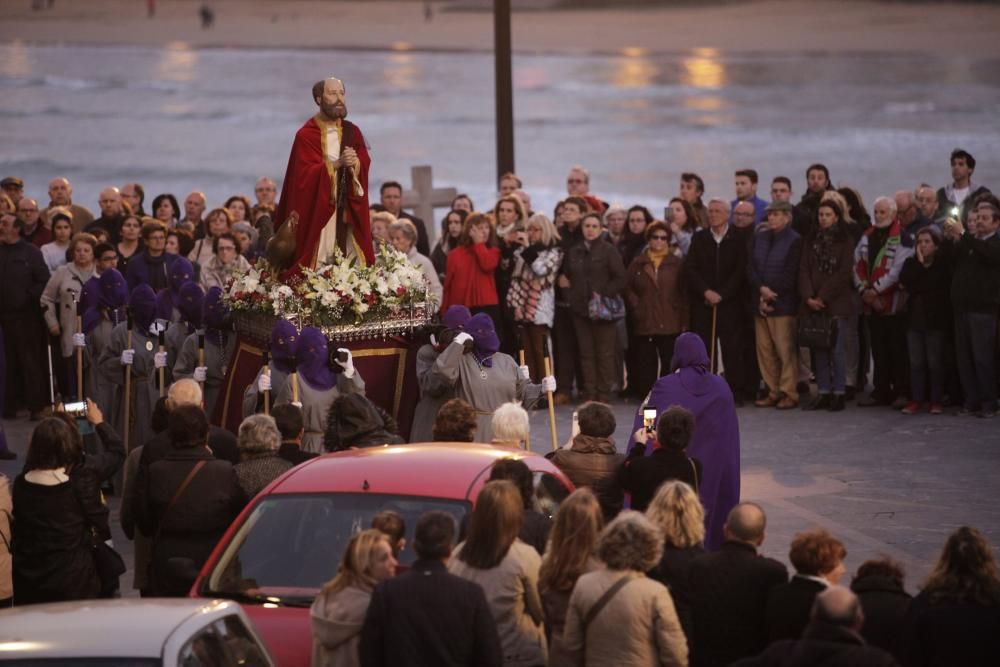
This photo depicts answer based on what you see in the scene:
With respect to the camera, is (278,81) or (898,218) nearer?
(898,218)

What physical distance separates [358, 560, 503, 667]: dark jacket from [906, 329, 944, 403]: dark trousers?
33.5 ft

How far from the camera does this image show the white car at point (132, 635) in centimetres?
685

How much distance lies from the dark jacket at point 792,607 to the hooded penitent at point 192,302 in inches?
303

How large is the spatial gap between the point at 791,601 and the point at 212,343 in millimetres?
7541

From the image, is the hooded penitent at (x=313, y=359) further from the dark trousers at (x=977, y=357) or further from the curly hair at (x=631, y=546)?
the dark trousers at (x=977, y=357)

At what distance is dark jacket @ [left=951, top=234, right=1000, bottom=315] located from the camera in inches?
643

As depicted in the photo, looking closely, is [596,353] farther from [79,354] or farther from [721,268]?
[79,354]

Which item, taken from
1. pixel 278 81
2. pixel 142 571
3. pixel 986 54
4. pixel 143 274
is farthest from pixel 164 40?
pixel 142 571

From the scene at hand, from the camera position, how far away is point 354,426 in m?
11.1

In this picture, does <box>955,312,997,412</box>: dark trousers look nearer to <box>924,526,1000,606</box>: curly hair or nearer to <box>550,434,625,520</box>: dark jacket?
<box>550,434,625,520</box>: dark jacket

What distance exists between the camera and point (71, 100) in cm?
3067

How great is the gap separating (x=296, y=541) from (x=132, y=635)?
2.02 meters

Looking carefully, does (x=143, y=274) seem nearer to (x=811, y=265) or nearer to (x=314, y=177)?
(x=314, y=177)

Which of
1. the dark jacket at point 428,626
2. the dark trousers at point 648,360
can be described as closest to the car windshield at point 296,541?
the dark jacket at point 428,626
